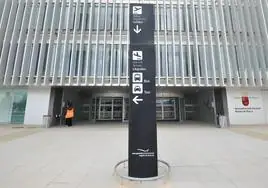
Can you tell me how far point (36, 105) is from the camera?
14.3 metres

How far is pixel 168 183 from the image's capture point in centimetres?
372

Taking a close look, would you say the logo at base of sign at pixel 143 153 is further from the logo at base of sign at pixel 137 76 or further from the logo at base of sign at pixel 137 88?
the logo at base of sign at pixel 137 76

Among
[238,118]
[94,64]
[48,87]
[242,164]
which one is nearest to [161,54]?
[94,64]

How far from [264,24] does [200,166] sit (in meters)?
15.8

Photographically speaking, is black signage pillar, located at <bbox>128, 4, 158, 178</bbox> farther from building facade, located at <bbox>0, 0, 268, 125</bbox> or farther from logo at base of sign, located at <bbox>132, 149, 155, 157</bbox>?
building facade, located at <bbox>0, 0, 268, 125</bbox>

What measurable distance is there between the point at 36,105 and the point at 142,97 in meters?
13.3

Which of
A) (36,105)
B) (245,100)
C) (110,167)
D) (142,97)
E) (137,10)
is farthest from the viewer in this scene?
(245,100)

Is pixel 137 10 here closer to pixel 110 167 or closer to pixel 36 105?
pixel 110 167

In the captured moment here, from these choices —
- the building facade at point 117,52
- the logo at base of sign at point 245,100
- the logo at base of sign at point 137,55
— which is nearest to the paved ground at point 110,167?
the logo at base of sign at point 137,55

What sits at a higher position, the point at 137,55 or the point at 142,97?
the point at 137,55

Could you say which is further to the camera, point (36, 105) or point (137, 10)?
point (36, 105)

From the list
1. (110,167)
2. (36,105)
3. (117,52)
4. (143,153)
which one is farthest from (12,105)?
(143,153)

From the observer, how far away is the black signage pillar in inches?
147

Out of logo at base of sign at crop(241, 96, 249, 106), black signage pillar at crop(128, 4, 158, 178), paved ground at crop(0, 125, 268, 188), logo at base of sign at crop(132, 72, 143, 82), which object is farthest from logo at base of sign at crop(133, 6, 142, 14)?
logo at base of sign at crop(241, 96, 249, 106)
